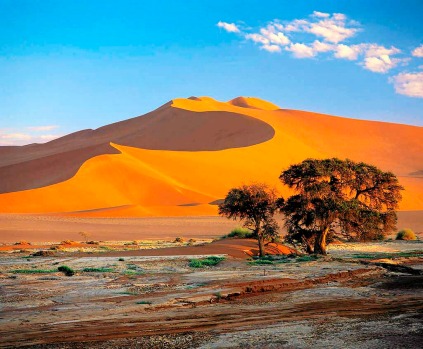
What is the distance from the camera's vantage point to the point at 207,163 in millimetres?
88625

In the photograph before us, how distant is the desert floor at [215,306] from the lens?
923cm

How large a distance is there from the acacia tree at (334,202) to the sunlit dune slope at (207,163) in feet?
121

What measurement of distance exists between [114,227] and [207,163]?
3863 cm

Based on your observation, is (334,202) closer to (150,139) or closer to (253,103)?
(150,139)

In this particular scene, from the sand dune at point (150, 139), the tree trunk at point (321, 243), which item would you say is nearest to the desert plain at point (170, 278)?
the tree trunk at point (321, 243)

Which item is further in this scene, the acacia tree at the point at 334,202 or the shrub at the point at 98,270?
the acacia tree at the point at 334,202

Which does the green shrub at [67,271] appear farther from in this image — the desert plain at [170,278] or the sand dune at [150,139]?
the sand dune at [150,139]

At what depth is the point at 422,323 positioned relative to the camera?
997cm

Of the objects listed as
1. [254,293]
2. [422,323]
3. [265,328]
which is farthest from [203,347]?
[254,293]

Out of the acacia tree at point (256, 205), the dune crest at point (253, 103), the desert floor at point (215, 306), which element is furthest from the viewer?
the dune crest at point (253, 103)

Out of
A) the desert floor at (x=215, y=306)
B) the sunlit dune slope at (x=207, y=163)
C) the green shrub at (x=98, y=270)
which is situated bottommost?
the green shrub at (x=98, y=270)

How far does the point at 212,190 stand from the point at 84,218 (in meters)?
25.3

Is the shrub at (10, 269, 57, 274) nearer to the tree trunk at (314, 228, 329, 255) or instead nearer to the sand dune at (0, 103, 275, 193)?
the tree trunk at (314, 228, 329, 255)

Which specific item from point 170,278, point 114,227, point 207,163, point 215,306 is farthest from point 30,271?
point 207,163
